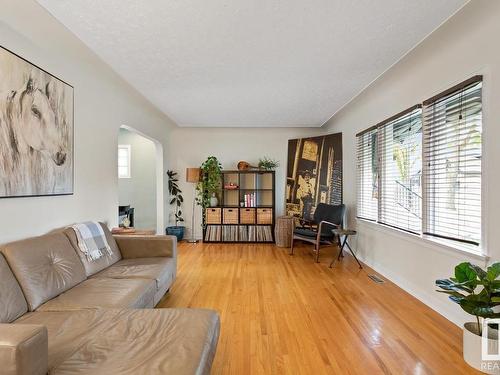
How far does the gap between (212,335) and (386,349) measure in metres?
1.37

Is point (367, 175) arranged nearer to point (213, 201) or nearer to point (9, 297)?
point (213, 201)

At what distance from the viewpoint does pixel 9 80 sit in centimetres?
205

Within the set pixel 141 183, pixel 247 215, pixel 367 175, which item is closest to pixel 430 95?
pixel 367 175

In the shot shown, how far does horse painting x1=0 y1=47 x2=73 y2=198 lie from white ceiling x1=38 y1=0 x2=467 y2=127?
0.53 meters

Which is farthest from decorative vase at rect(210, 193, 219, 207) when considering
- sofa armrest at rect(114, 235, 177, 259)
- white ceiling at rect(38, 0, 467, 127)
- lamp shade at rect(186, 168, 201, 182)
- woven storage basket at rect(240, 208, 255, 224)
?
sofa armrest at rect(114, 235, 177, 259)

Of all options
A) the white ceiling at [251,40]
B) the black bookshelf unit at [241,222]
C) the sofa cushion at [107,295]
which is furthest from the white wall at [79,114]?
the black bookshelf unit at [241,222]

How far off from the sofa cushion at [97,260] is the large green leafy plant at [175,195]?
10.2ft

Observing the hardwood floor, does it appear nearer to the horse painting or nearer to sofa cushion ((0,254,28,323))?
sofa cushion ((0,254,28,323))

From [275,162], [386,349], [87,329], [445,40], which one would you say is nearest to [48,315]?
[87,329]

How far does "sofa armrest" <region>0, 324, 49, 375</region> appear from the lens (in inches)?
A: 40.9

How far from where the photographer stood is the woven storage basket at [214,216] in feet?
19.2

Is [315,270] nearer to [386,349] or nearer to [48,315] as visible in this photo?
[386,349]

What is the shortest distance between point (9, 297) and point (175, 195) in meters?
4.53

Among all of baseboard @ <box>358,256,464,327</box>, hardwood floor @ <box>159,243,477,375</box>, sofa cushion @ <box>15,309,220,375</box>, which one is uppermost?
sofa cushion @ <box>15,309,220,375</box>
